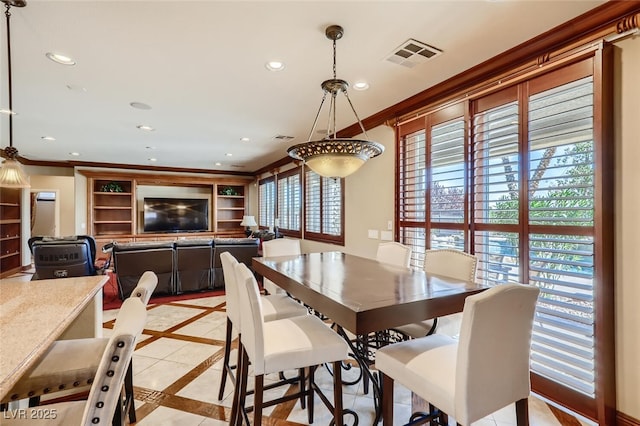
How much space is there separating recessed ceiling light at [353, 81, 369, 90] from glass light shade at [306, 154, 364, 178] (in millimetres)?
1039

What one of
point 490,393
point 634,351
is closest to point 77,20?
point 490,393

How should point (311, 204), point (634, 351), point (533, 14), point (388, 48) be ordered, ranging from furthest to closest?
point (311, 204), point (388, 48), point (533, 14), point (634, 351)

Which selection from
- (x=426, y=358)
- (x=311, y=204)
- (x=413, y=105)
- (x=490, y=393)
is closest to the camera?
(x=490, y=393)

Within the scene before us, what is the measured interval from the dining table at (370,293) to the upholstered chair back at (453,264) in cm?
31

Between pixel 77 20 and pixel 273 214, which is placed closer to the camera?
pixel 77 20

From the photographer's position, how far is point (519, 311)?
1.29 metres

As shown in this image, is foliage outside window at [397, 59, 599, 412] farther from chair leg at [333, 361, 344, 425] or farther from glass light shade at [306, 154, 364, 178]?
chair leg at [333, 361, 344, 425]

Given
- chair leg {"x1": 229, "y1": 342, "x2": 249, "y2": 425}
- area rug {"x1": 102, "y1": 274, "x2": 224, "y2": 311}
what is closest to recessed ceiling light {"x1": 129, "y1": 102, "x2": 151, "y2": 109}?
area rug {"x1": 102, "y1": 274, "x2": 224, "y2": 311}

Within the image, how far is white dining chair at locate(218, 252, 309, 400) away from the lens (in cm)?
200

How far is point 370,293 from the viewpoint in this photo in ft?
5.26

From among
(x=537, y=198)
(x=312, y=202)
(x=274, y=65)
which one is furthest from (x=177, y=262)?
(x=537, y=198)

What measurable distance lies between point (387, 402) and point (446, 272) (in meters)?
1.21

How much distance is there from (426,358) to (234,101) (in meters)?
3.08

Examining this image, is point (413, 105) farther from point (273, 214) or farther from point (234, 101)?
point (273, 214)
